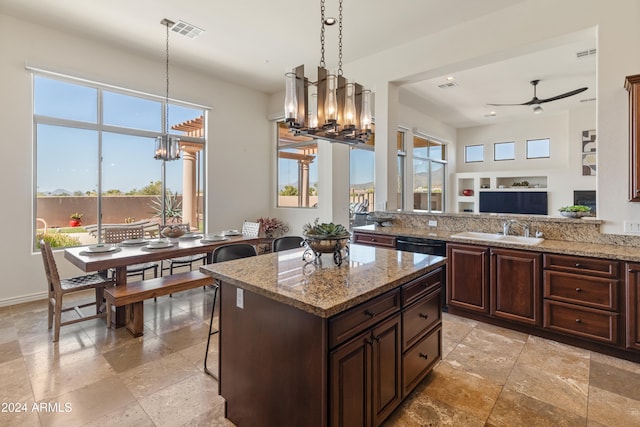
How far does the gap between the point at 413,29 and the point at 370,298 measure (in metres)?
3.75

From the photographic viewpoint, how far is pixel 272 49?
4707 mm

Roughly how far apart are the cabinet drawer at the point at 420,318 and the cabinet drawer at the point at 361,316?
0.61 ft

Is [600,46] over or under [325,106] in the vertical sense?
over

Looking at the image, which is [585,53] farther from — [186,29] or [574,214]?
[186,29]

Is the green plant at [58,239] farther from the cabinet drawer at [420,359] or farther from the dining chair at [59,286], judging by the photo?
the cabinet drawer at [420,359]

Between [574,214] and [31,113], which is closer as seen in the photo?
[574,214]

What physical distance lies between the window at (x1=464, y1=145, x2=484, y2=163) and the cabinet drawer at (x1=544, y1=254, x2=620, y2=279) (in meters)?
7.49

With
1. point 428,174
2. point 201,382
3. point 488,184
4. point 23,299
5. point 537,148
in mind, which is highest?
point 537,148

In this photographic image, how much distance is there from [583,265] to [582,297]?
29 centimetres

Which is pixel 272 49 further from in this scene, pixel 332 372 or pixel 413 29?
pixel 332 372

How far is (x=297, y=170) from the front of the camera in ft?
21.2

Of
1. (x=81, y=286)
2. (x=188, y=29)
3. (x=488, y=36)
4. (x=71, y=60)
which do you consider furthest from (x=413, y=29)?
(x=81, y=286)

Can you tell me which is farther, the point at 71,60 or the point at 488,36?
the point at 71,60

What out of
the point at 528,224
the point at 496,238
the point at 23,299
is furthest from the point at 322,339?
the point at 23,299
